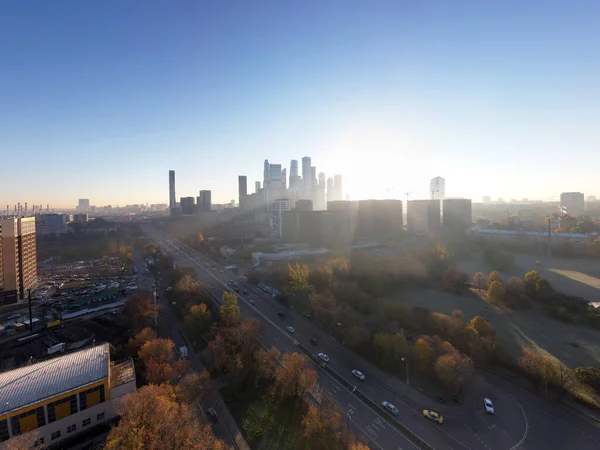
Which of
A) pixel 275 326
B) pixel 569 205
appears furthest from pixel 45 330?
pixel 569 205

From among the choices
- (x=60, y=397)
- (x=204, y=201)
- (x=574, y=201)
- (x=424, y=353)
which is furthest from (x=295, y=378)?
(x=574, y=201)

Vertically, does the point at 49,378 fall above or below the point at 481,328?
above

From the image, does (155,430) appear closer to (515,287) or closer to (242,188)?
(515,287)

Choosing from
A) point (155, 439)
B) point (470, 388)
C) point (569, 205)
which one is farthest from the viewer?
point (569, 205)

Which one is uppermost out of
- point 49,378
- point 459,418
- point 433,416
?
point 49,378

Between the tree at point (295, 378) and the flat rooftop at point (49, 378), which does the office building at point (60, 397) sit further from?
the tree at point (295, 378)

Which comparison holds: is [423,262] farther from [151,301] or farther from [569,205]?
[569,205]
